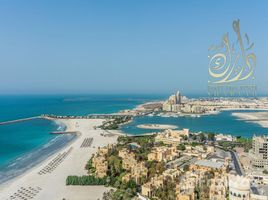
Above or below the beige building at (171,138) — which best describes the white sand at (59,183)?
below

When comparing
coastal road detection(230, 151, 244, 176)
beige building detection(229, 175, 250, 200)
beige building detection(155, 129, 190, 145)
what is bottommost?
coastal road detection(230, 151, 244, 176)

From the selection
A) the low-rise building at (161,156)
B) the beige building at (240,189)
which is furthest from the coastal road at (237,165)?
the beige building at (240,189)

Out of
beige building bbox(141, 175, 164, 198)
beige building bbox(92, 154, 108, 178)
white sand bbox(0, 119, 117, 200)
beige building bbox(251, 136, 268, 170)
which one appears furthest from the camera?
beige building bbox(251, 136, 268, 170)

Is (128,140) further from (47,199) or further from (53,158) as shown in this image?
(47,199)

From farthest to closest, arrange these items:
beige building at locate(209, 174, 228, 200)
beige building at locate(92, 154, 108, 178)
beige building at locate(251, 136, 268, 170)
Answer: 1. beige building at locate(251, 136, 268, 170)
2. beige building at locate(92, 154, 108, 178)
3. beige building at locate(209, 174, 228, 200)

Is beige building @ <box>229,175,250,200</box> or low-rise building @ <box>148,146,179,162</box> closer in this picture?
beige building @ <box>229,175,250,200</box>

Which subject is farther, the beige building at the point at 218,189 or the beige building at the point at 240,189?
the beige building at the point at 218,189

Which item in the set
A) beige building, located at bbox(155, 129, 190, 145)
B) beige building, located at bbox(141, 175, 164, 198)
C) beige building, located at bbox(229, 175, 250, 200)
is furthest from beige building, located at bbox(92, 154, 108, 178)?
beige building, located at bbox(155, 129, 190, 145)

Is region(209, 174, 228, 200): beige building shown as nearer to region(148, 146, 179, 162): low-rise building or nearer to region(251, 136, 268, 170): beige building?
region(251, 136, 268, 170): beige building

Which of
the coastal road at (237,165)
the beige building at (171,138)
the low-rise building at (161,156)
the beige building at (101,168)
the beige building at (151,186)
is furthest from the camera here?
the beige building at (171,138)

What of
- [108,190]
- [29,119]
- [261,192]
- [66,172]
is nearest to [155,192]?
[108,190]

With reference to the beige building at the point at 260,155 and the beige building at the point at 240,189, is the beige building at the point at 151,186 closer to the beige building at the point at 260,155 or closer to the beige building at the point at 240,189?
the beige building at the point at 240,189

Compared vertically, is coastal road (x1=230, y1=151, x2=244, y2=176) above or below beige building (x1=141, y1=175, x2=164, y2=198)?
below
